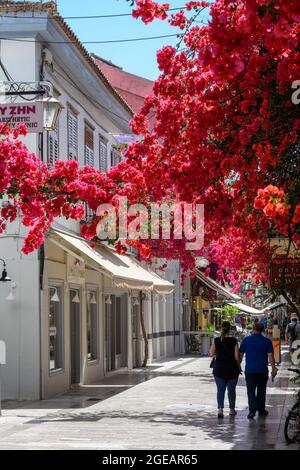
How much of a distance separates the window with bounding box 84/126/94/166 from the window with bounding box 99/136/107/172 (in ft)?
4.14

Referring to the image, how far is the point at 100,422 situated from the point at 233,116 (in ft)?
21.0

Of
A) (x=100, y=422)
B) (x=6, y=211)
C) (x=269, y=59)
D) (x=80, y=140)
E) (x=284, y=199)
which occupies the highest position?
(x=80, y=140)

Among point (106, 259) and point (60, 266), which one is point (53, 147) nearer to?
point (60, 266)

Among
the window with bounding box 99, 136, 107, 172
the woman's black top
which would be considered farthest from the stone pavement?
the window with bounding box 99, 136, 107, 172

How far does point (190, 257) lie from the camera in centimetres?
2806

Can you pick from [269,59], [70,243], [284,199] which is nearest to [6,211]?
[70,243]

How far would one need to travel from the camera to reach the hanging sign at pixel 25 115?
549 inches

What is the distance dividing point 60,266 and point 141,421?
255 inches

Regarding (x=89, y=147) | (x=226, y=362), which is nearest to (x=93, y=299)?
(x=89, y=147)

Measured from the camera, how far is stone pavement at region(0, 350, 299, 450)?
12305 mm

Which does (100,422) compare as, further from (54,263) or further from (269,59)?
(269,59)

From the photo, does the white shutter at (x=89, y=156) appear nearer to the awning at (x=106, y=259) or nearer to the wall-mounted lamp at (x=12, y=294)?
the awning at (x=106, y=259)

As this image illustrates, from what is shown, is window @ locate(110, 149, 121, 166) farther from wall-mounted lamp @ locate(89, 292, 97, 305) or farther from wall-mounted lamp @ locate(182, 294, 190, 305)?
wall-mounted lamp @ locate(182, 294, 190, 305)

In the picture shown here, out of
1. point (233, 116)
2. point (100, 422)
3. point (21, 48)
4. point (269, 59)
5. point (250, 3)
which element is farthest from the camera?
point (21, 48)
